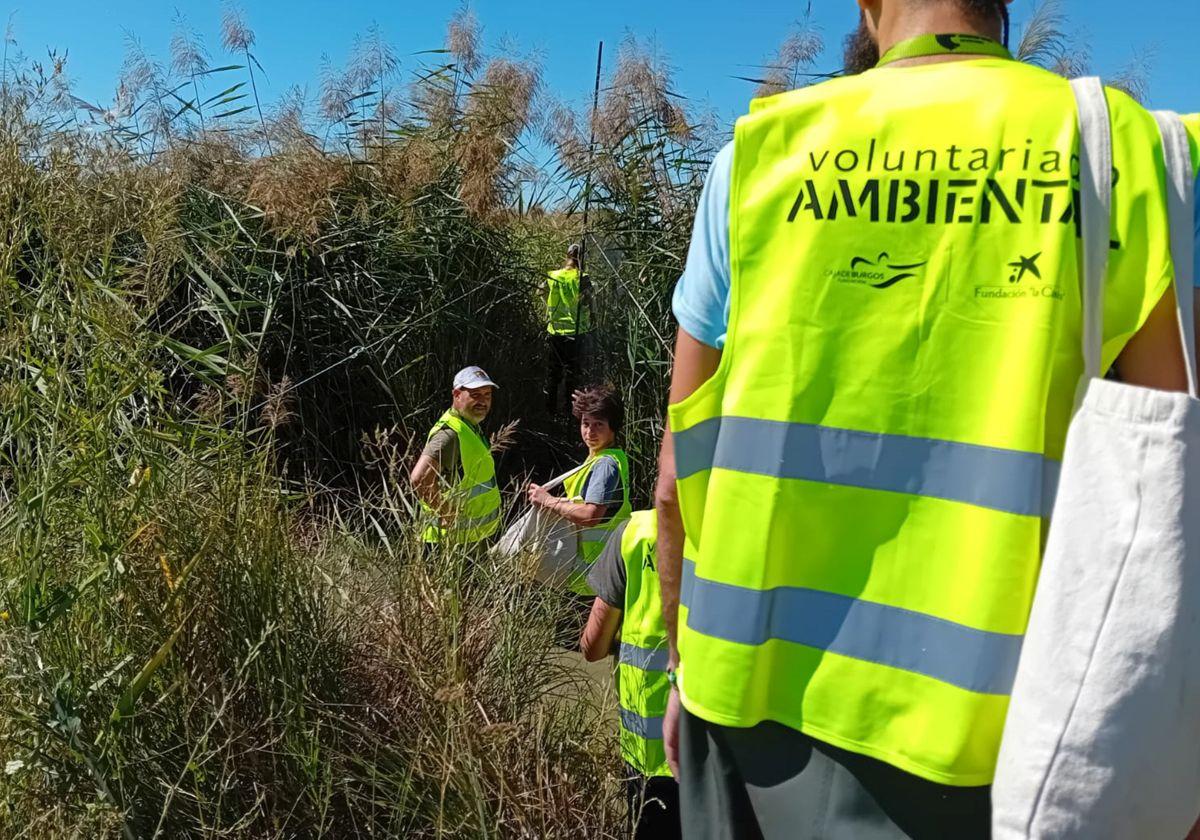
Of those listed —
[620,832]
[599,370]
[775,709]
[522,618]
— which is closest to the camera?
[775,709]

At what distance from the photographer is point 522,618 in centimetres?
266

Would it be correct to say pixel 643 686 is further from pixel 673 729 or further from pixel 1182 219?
pixel 1182 219

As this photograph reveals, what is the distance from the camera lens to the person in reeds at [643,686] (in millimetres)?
2400

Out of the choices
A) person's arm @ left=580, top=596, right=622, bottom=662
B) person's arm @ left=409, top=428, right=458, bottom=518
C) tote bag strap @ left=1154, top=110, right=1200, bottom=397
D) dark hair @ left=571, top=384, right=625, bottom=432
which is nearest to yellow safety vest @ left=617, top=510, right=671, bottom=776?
person's arm @ left=580, top=596, right=622, bottom=662

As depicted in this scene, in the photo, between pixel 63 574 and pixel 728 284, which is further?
pixel 63 574

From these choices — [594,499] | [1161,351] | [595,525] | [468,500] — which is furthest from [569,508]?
[1161,351]

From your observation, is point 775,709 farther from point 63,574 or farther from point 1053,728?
point 63,574

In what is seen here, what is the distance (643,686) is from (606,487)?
1802mm

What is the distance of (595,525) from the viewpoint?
3971 millimetres

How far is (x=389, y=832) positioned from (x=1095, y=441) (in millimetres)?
1987

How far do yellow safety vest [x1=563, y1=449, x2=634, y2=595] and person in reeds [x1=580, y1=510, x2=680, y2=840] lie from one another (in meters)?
0.77

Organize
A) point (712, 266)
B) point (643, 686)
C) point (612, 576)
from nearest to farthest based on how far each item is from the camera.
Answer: point (712, 266) < point (643, 686) < point (612, 576)

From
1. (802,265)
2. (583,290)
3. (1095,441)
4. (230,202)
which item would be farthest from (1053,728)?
(230,202)

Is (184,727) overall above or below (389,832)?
above
